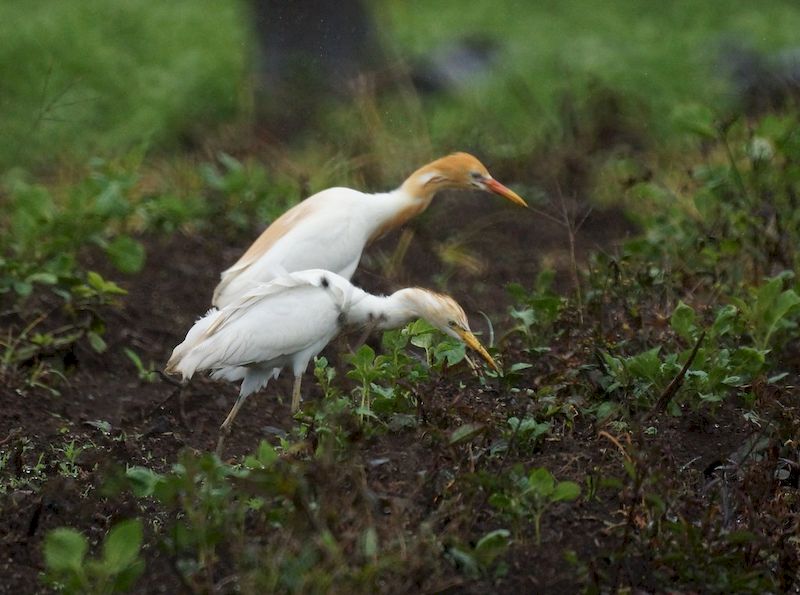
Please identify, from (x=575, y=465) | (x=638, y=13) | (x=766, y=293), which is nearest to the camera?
(x=575, y=465)

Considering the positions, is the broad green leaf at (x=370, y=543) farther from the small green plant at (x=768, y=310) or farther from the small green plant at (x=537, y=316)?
the small green plant at (x=768, y=310)

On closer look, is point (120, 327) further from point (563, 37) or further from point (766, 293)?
point (563, 37)

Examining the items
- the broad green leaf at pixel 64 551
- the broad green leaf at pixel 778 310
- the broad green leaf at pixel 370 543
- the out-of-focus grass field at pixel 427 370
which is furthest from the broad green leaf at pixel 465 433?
the broad green leaf at pixel 778 310

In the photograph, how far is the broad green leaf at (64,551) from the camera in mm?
2971

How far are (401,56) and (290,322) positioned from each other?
6486 millimetres

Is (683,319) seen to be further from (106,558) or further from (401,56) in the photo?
(401,56)

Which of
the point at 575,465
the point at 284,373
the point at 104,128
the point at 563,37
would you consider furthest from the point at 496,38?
the point at 575,465

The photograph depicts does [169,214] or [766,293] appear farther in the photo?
[169,214]

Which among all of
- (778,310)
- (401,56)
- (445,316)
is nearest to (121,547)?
(445,316)

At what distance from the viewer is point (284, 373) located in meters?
5.68

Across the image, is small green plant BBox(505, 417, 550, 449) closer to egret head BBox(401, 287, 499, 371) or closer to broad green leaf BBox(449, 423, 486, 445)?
broad green leaf BBox(449, 423, 486, 445)

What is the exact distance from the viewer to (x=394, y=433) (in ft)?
12.8

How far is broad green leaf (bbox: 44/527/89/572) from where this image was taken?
2.97 m

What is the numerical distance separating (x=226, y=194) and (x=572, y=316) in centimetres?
238
